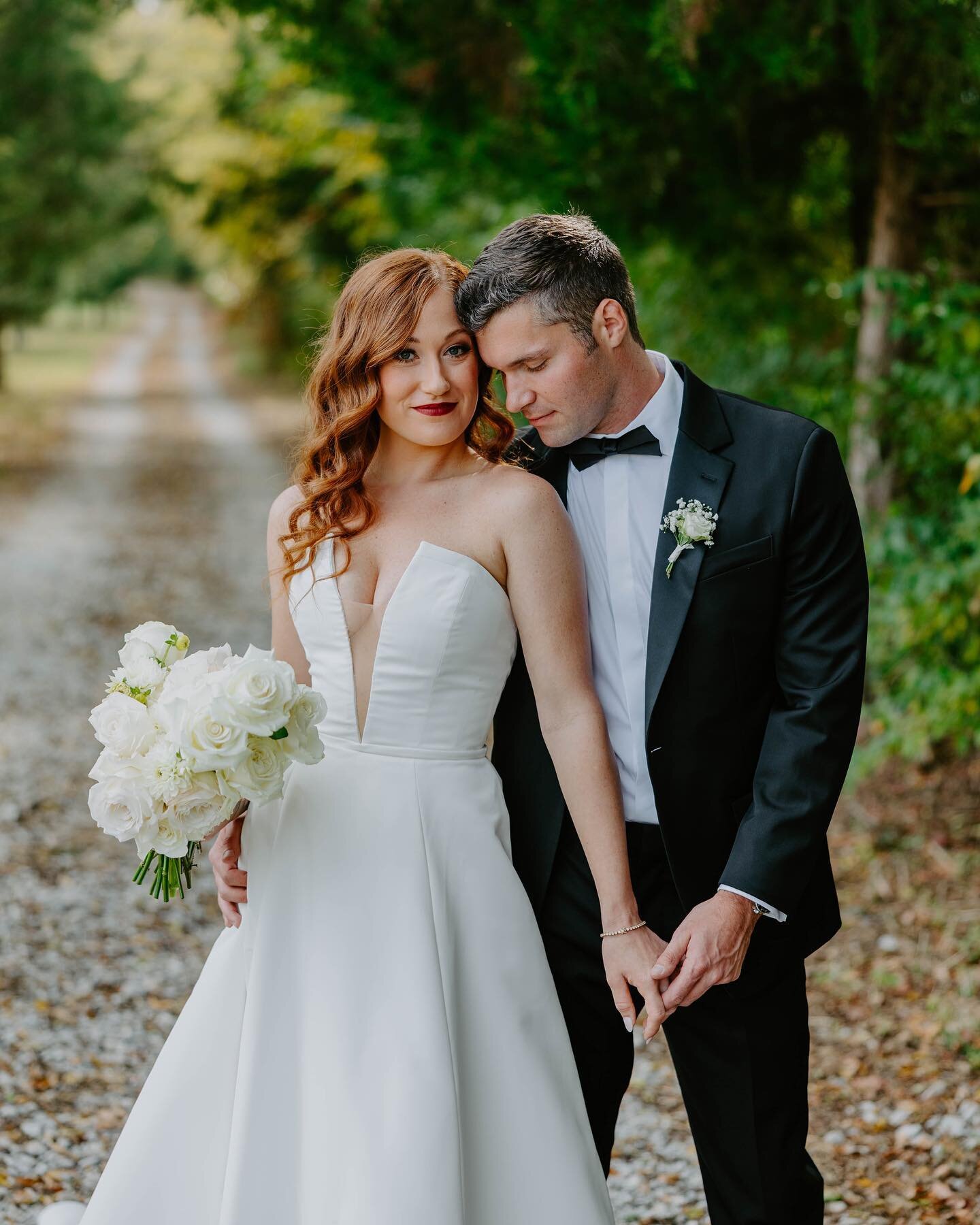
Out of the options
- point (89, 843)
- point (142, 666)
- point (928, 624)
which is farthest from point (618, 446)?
point (89, 843)

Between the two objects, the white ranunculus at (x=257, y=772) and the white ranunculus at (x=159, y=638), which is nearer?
the white ranunculus at (x=257, y=772)

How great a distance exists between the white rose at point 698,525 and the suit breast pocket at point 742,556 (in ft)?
0.14

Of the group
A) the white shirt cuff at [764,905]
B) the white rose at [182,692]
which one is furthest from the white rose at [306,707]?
the white shirt cuff at [764,905]

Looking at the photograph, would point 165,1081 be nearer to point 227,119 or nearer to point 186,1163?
point 186,1163

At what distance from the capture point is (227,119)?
60.5 feet

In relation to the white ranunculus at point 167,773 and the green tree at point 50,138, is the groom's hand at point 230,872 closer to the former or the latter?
the white ranunculus at point 167,773

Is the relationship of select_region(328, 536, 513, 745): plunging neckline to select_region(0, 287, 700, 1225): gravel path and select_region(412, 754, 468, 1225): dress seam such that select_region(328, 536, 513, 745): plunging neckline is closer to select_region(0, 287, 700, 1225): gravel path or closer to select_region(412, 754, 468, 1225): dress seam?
select_region(412, 754, 468, 1225): dress seam

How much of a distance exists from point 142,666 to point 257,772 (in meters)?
0.34

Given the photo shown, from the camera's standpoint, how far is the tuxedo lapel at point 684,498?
231 cm

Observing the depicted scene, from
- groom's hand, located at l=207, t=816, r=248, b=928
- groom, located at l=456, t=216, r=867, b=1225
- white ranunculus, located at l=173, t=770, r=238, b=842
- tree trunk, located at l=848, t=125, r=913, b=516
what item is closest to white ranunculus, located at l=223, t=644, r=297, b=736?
white ranunculus, located at l=173, t=770, r=238, b=842

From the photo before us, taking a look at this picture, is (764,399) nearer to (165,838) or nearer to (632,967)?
(632,967)

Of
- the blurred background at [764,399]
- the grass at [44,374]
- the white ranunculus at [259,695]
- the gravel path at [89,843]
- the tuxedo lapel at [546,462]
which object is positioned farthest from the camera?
the grass at [44,374]

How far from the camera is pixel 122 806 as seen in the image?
2277 mm

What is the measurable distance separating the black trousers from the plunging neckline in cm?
46
